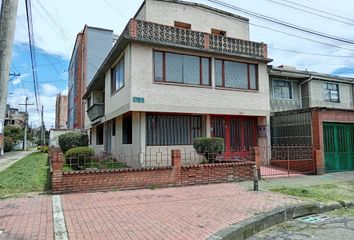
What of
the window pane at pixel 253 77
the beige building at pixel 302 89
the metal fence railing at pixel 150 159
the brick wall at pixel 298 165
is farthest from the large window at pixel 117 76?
the brick wall at pixel 298 165

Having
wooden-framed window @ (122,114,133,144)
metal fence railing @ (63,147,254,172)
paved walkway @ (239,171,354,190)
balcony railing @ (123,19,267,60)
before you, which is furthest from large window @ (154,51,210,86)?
paved walkway @ (239,171,354,190)

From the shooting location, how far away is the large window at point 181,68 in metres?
14.4

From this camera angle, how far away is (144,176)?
34.3 ft

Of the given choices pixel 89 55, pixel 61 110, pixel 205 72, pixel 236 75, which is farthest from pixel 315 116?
pixel 61 110

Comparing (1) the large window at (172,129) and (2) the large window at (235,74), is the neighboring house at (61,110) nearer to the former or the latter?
(1) the large window at (172,129)

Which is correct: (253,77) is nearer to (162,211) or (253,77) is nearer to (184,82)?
(184,82)

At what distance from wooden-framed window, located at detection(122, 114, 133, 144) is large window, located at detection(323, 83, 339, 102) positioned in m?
13.4

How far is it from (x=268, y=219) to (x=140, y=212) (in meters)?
2.90

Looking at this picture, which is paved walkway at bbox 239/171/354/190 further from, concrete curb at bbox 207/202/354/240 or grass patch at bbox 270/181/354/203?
concrete curb at bbox 207/202/354/240

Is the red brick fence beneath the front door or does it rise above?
beneath

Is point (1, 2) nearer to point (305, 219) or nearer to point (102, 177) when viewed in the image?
point (102, 177)

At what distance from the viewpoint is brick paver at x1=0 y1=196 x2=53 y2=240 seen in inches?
220

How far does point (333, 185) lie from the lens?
11.8m

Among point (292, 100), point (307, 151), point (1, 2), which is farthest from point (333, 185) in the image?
point (1, 2)
